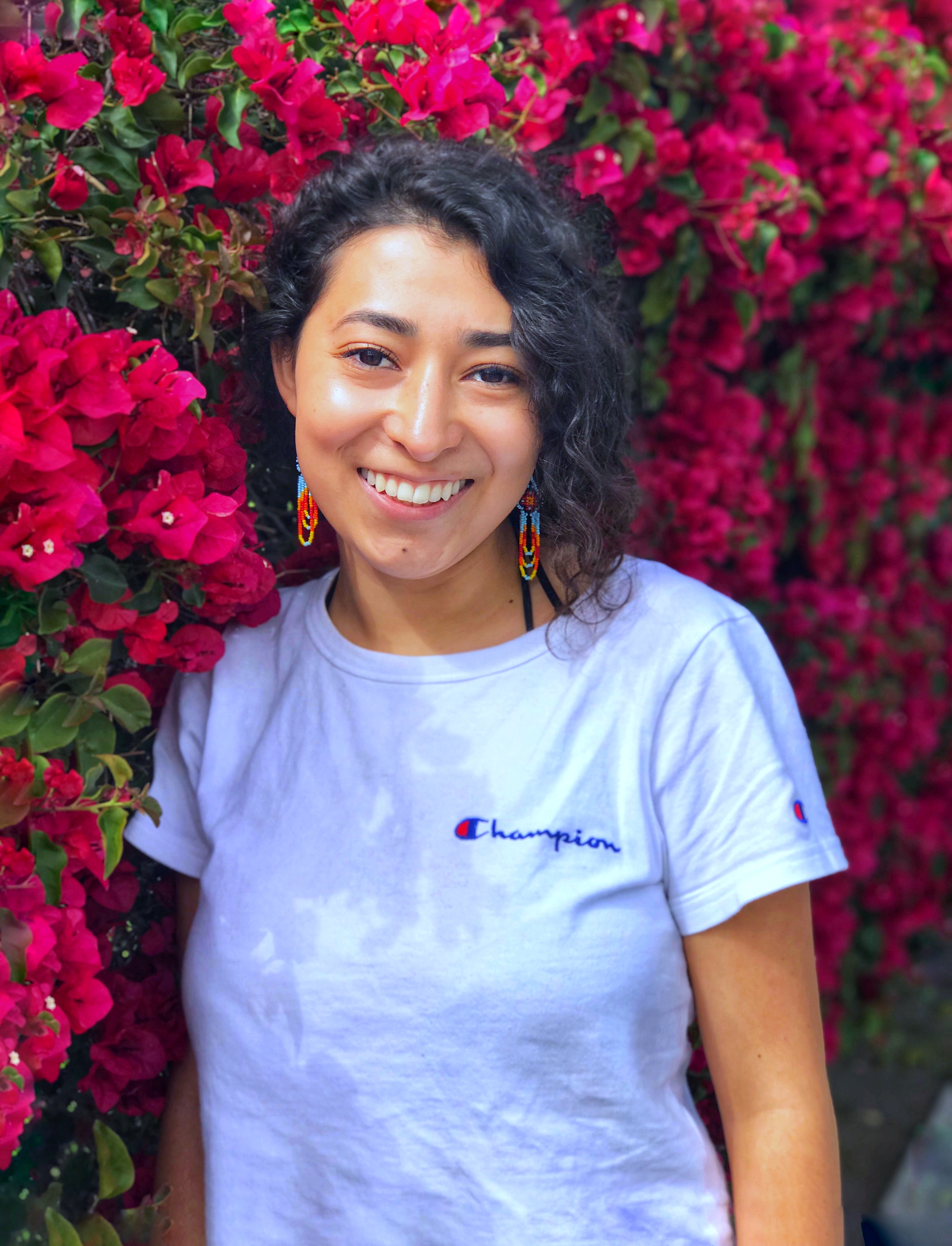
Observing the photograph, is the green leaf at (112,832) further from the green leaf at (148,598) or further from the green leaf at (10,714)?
the green leaf at (148,598)

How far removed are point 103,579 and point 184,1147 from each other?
29.4 inches

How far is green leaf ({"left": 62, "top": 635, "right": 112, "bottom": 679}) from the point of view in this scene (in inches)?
49.0

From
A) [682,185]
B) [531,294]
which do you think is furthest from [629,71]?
[531,294]

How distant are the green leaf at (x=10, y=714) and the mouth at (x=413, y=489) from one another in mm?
432

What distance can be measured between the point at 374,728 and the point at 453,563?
0.22 metres

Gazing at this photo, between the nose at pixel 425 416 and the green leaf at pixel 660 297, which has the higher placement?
the nose at pixel 425 416

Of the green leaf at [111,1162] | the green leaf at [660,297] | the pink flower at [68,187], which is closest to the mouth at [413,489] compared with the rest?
the pink flower at [68,187]

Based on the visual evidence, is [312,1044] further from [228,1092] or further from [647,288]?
[647,288]

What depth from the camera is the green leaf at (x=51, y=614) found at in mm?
1240

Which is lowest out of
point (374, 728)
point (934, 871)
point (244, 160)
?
point (934, 871)

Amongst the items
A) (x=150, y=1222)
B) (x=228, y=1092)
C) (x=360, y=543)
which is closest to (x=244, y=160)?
(x=360, y=543)

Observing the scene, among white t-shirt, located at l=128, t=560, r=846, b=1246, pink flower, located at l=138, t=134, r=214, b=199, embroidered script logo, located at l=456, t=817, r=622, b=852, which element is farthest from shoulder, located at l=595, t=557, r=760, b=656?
pink flower, located at l=138, t=134, r=214, b=199

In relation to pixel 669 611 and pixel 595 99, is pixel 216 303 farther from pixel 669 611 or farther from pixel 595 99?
pixel 595 99

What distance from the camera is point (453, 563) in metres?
1.44
